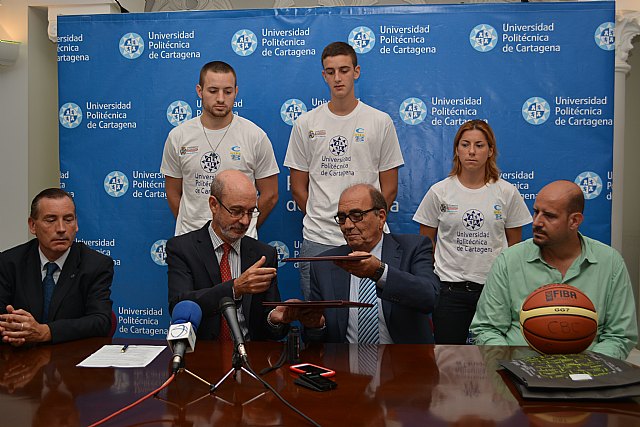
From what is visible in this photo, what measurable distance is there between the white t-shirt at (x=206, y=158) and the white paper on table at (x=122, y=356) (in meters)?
2.05

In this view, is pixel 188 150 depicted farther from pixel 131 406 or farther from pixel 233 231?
pixel 131 406

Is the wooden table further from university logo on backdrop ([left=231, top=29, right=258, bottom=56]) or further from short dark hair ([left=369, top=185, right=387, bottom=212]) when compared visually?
university logo on backdrop ([left=231, top=29, right=258, bottom=56])

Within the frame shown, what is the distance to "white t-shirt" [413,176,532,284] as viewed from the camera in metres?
A: 4.45

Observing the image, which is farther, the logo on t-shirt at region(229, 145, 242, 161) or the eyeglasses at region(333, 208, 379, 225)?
the logo on t-shirt at region(229, 145, 242, 161)

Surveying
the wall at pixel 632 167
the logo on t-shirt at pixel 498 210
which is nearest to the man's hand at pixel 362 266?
the logo on t-shirt at pixel 498 210

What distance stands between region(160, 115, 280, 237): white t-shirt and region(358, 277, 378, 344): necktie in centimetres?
165

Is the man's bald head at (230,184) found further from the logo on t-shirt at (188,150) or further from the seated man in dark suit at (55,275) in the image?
the logo on t-shirt at (188,150)

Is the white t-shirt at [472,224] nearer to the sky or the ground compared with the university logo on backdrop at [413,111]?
nearer to the ground

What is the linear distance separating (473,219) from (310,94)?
5.59ft

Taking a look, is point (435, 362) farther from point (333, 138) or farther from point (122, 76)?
point (122, 76)

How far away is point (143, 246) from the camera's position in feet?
18.2

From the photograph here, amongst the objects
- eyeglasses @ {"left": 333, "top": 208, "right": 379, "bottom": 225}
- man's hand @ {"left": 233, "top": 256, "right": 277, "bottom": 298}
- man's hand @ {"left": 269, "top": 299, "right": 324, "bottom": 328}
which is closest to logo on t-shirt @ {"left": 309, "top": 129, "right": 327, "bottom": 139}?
eyeglasses @ {"left": 333, "top": 208, "right": 379, "bottom": 225}

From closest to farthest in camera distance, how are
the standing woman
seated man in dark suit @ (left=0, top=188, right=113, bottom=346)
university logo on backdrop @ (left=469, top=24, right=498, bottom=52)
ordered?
seated man in dark suit @ (left=0, top=188, right=113, bottom=346) < the standing woman < university logo on backdrop @ (left=469, top=24, right=498, bottom=52)

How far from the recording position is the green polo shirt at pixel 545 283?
299 centimetres
